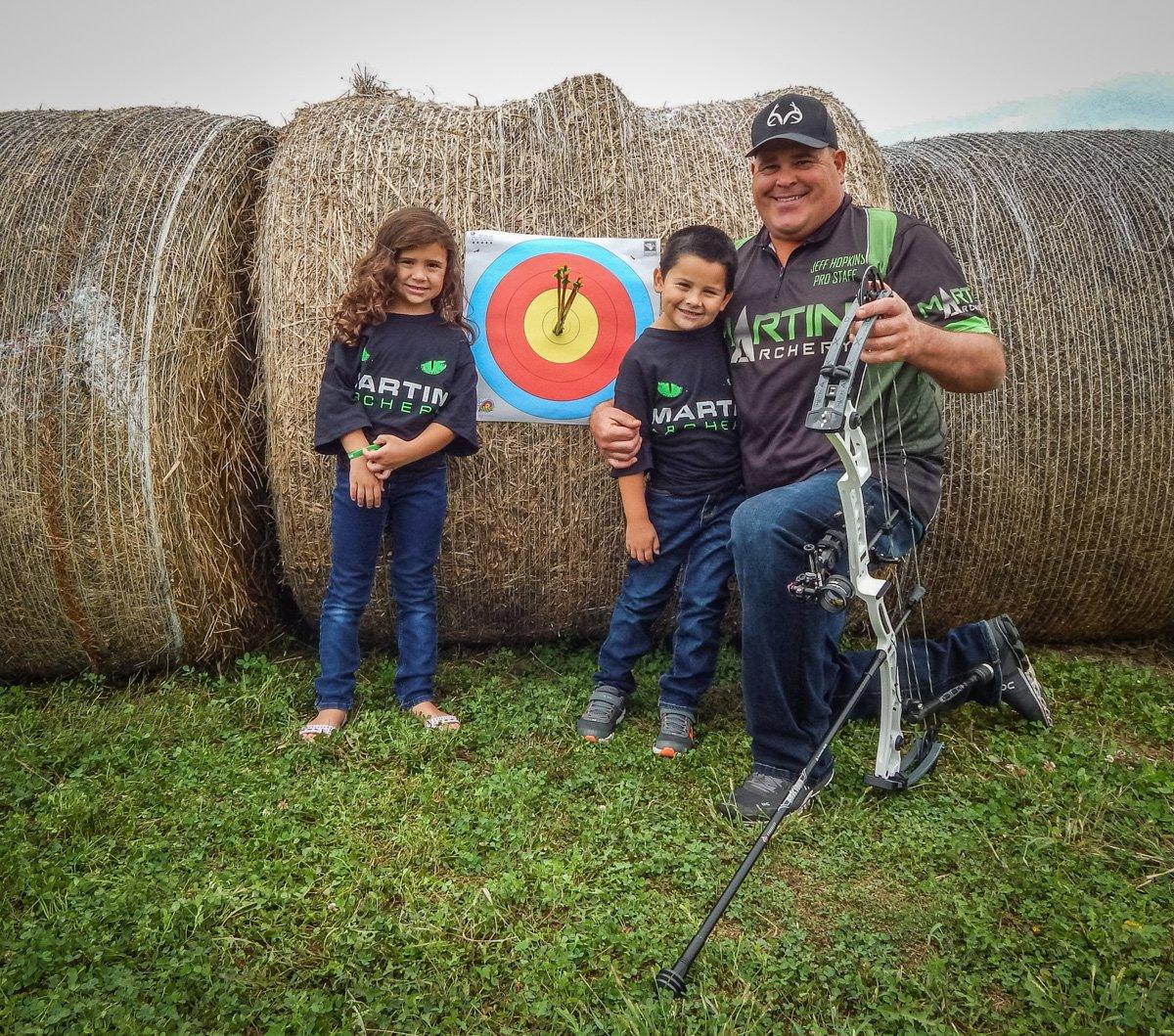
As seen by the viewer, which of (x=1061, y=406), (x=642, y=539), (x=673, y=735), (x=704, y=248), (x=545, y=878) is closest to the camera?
(x=545, y=878)

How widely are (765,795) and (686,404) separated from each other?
4.08 ft

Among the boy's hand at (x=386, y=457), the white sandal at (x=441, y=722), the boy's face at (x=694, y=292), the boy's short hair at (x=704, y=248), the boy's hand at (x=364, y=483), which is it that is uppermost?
the boy's short hair at (x=704, y=248)

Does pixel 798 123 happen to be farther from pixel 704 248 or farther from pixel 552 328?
pixel 552 328

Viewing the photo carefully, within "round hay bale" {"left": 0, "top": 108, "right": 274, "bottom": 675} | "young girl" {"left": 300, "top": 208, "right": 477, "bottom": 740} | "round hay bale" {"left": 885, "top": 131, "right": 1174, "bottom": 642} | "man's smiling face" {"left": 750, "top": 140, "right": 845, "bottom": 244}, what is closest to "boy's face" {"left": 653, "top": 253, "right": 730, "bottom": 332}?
"man's smiling face" {"left": 750, "top": 140, "right": 845, "bottom": 244}

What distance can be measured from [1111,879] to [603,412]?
193 cm

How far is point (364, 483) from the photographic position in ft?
10.6

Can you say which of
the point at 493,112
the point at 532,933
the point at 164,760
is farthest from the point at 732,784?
the point at 493,112

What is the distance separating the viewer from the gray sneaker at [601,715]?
3252mm

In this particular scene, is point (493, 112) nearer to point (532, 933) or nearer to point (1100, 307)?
point (1100, 307)

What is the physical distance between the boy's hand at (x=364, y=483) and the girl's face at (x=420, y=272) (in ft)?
1.92

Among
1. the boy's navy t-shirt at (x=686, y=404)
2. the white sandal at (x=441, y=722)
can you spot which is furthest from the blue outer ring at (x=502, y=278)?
the white sandal at (x=441, y=722)

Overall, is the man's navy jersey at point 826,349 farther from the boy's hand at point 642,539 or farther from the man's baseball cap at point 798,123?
the boy's hand at point 642,539

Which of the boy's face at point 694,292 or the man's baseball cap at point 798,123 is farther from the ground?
the man's baseball cap at point 798,123

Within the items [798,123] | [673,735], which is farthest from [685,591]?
[798,123]
